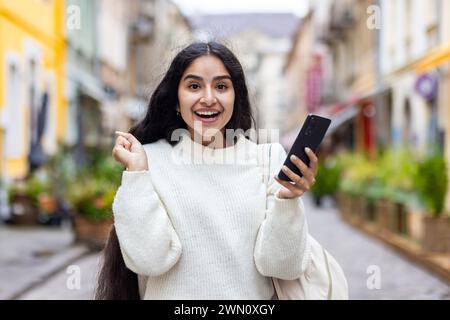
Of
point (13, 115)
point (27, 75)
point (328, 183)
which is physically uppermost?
point (27, 75)

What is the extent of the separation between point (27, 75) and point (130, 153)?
16.4 m

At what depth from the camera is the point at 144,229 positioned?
2260 millimetres

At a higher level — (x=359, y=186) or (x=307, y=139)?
(x=307, y=139)

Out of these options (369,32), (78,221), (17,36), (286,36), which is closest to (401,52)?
(369,32)

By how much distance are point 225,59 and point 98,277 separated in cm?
71

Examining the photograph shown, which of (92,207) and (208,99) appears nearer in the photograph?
(208,99)

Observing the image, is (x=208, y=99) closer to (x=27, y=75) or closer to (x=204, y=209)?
(x=204, y=209)

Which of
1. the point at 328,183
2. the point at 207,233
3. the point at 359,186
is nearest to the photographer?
the point at 207,233

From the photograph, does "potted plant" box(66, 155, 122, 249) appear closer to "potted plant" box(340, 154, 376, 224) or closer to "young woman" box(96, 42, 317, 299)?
"potted plant" box(340, 154, 376, 224)

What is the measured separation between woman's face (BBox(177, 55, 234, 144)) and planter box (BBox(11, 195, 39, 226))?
37.6ft

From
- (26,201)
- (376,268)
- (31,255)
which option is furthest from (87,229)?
(376,268)

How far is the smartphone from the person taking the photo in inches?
84.9

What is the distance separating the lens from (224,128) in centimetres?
249
